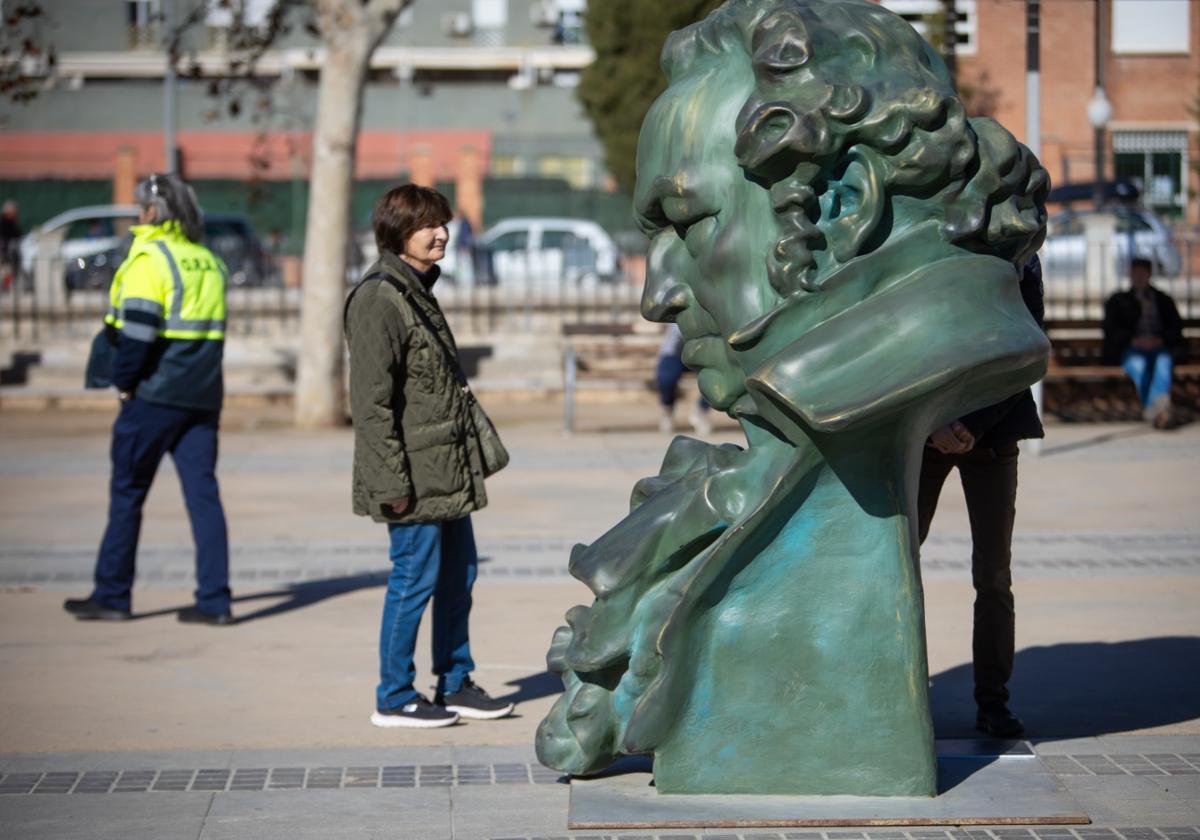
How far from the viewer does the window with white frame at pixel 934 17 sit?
20797mm

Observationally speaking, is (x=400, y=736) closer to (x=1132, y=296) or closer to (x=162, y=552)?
(x=162, y=552)

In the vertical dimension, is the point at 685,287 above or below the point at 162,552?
above

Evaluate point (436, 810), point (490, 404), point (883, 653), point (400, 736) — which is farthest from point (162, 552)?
point (490, 404)

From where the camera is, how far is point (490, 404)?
17531 millimetres

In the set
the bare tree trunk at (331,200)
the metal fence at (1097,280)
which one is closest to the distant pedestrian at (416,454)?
the bare tree trunk at (331,200)

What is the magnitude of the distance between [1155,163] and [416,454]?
112 ft

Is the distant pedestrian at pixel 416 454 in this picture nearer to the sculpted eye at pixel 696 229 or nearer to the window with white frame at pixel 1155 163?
the sculpted eye at pixel 696 229

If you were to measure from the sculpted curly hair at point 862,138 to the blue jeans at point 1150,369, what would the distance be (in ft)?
34.1

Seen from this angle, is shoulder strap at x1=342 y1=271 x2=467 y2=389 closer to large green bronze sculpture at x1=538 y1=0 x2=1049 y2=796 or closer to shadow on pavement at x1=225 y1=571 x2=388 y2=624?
large green bronze sculpture at x1=538 y1=0 x2=1049 y2=796

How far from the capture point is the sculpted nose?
498cm

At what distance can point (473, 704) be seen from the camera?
6.15m

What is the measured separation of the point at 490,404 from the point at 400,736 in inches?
460

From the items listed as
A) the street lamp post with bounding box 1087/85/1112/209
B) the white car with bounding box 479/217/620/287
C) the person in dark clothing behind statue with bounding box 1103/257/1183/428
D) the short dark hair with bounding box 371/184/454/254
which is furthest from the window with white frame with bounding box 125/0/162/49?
the short dark hair with bounding box 371/184/454/254

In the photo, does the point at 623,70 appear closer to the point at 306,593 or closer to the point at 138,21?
the point at 138,21
